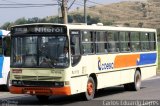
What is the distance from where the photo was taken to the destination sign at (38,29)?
629 inches

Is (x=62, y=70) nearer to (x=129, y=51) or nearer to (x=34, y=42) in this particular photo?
(x=34, y=42)

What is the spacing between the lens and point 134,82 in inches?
846

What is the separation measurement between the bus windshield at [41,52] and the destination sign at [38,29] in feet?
0.56

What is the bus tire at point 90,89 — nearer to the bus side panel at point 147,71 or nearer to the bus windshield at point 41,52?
the bus windshield at point 41,52

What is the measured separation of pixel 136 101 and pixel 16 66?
13.3ft

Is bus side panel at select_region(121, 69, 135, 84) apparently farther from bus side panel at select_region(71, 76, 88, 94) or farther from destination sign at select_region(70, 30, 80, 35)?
destination sign at select_region(70, 30, 80, 35)

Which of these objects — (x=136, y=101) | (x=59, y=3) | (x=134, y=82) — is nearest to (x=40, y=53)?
(x=136, y=101)

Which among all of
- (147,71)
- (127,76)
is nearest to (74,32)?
(127,76)

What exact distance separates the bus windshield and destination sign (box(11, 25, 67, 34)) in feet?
0.56

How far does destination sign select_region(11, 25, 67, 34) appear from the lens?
52.4 feet

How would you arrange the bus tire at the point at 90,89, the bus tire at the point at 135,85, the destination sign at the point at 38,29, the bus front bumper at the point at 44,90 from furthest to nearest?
the bus tire at the point at 135,85 < the bus tire at the point at 90,89 < the destination sign at the point at 38,29 < the bus front bumper at the point at 44,90

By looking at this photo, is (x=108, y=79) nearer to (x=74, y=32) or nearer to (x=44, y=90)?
(x=74, y=32)

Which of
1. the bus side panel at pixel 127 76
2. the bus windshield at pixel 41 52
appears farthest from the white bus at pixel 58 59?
the bus side panel at pixel 127 76

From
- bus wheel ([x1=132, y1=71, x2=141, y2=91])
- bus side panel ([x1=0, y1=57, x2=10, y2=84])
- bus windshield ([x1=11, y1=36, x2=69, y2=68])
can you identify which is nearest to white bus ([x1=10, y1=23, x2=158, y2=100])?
bus windshield ([x1=11, y1=36, x2=69, y2=68])
